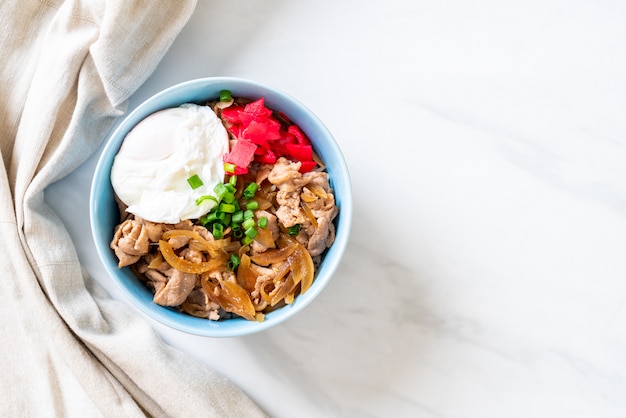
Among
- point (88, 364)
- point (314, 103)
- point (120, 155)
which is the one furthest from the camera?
point (314, 103)

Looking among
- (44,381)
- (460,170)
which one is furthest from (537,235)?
(44,381)

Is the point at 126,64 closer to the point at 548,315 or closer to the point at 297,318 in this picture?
the point at 297,318

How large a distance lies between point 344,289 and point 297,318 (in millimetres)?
207

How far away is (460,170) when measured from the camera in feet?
7.70

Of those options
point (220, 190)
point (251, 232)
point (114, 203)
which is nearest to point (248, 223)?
point (251, 232)

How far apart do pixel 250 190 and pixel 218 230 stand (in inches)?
6.4

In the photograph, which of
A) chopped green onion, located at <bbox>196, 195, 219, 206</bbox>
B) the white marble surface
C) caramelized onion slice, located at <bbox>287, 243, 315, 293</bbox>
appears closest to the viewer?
chopped green onion, located at <bbox>196, 195, 219, 206</bbox>

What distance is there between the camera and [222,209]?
1.97 meters

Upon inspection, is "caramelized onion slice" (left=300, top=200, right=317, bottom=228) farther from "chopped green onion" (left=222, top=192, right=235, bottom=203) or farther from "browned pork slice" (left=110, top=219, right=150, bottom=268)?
"browned pork slice" (left=110, top=219, right=150, bottom=268)

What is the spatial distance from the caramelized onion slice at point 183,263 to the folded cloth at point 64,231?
37cm

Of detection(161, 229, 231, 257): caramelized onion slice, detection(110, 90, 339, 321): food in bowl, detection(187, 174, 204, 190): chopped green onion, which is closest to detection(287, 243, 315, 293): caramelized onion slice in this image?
detection(110, 90, 339, 321): food in bowl

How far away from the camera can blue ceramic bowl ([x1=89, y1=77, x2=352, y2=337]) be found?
1956 millimetres

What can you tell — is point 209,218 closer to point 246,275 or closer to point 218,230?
point 218,230

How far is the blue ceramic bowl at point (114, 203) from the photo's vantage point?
6.42 feet
